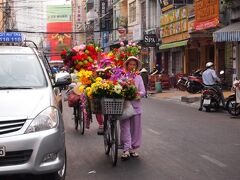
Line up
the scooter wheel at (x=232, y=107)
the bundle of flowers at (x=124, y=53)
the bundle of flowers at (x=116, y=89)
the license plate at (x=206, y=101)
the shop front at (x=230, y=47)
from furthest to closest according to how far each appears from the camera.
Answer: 1. the shop front at (x=230, y=47)
2. the license plate at (x=206, y=101)
3. the scooter wheel at (x=232, y=107)
4. the bundle of flowers at (x=124, y=53)
5. the bundle of flowers at (x=116, y=89)

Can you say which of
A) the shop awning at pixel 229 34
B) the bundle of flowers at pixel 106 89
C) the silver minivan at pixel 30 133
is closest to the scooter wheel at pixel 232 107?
Result: the shop awning at pixel 229 34

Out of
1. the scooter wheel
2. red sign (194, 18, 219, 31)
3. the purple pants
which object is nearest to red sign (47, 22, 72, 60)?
red sign (194, 18, 219, 31)

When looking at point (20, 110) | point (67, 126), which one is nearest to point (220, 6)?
point (67, 126)

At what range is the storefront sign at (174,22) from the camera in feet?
101

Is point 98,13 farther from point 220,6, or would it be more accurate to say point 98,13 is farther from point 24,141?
point 24,141

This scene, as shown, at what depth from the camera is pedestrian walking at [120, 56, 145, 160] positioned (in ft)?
26.8

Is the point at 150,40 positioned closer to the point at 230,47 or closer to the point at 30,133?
the point at 230,47

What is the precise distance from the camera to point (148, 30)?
134 ft

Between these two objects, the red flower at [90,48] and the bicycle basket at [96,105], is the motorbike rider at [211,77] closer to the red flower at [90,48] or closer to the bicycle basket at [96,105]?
the red flower at [90,48]

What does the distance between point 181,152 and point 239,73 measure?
1661 centimetres

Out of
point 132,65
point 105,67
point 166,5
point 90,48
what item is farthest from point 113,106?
point 166,5

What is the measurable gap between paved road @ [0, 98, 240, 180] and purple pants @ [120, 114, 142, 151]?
27 centimetres

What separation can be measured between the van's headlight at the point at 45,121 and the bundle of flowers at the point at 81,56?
3.82 m

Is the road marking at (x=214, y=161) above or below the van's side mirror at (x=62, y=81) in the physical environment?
below
